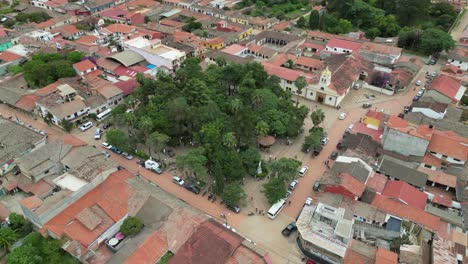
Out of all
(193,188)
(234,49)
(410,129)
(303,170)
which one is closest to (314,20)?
(234,49)

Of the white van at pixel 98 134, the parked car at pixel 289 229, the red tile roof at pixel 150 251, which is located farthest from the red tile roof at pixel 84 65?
the parked car at pixel 289 229

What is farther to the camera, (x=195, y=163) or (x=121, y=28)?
(x=121, y=28)

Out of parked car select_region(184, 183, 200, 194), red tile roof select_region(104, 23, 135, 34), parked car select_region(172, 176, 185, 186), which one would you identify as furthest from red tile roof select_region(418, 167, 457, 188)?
red tile roof select_region(104, 23, 135, 34)

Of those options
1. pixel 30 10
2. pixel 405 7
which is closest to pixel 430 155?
pixel 405 7

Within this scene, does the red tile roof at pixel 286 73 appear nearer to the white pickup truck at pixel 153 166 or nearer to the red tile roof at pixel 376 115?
the red tile roof at pixel 376 115

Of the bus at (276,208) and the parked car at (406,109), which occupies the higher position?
the bus at (276,208)

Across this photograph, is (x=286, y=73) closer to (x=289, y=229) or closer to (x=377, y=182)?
(x=377, y=182)

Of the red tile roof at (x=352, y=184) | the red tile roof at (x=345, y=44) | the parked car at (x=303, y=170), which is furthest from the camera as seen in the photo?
the red tile roof at (x=345, y=44)
